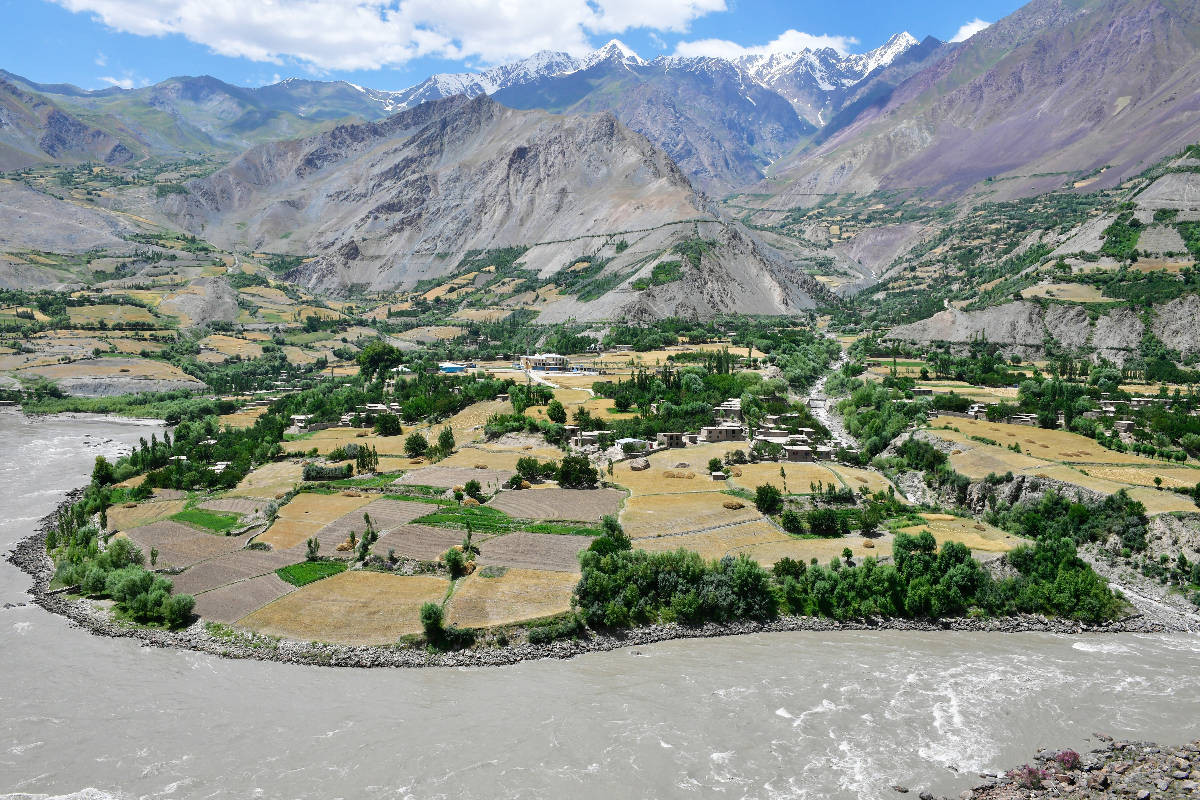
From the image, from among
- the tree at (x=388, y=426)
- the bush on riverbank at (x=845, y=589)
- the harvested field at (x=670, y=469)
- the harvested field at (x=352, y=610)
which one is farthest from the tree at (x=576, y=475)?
the tree at (x=388, y=426)

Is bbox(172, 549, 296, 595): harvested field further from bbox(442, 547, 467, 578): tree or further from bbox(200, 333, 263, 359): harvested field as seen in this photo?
bbox(200, 333, 263, 359): harvested field

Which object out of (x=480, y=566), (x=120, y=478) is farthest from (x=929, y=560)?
(x=120, y=478)

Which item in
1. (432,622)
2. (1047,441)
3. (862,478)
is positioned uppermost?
(1047,441)

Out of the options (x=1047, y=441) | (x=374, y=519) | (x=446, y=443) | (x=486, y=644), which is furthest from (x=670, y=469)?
(x=1047, y=441)

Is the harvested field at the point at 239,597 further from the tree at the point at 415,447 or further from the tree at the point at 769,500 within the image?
the tree at the point at 769,500

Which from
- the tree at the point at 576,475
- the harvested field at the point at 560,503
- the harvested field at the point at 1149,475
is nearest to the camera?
the harvested field at the point at 1149,475

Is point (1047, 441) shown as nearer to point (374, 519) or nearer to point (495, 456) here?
point (495, 456)
